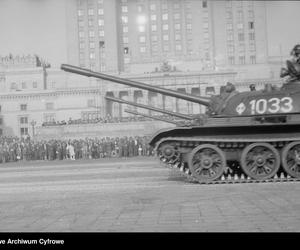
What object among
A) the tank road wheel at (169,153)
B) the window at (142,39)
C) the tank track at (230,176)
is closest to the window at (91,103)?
the window at (142,39)

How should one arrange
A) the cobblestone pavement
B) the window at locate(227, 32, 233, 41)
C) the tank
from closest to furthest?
the cobblestone pavement < the tank < the window at locate(227, 32, 233, 41)

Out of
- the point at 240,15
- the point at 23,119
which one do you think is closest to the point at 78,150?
the point at 23,119

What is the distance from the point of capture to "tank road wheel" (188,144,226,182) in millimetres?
12234

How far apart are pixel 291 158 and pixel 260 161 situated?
79cm

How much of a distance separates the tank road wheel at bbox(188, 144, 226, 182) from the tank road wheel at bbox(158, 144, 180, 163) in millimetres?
372

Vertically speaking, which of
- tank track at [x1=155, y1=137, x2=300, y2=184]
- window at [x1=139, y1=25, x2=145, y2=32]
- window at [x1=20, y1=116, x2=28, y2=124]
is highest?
window at [x1=139, y1=25, x2=145, y2=32]

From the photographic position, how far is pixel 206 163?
12.3 metres

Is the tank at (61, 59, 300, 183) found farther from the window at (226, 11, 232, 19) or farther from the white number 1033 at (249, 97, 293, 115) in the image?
the window at (226, 11, 232, 19)

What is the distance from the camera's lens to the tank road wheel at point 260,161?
11984 millimetres

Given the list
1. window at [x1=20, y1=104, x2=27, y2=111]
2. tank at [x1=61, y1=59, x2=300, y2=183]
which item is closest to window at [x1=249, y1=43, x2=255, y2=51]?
window at [x1=20, y1=104, x2=27, y2=111]

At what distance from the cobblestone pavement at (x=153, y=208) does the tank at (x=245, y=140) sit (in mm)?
656

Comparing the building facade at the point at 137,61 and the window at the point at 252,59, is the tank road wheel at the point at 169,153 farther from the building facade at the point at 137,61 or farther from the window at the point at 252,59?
the window at the point at 252,59

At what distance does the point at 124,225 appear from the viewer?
684 cm
